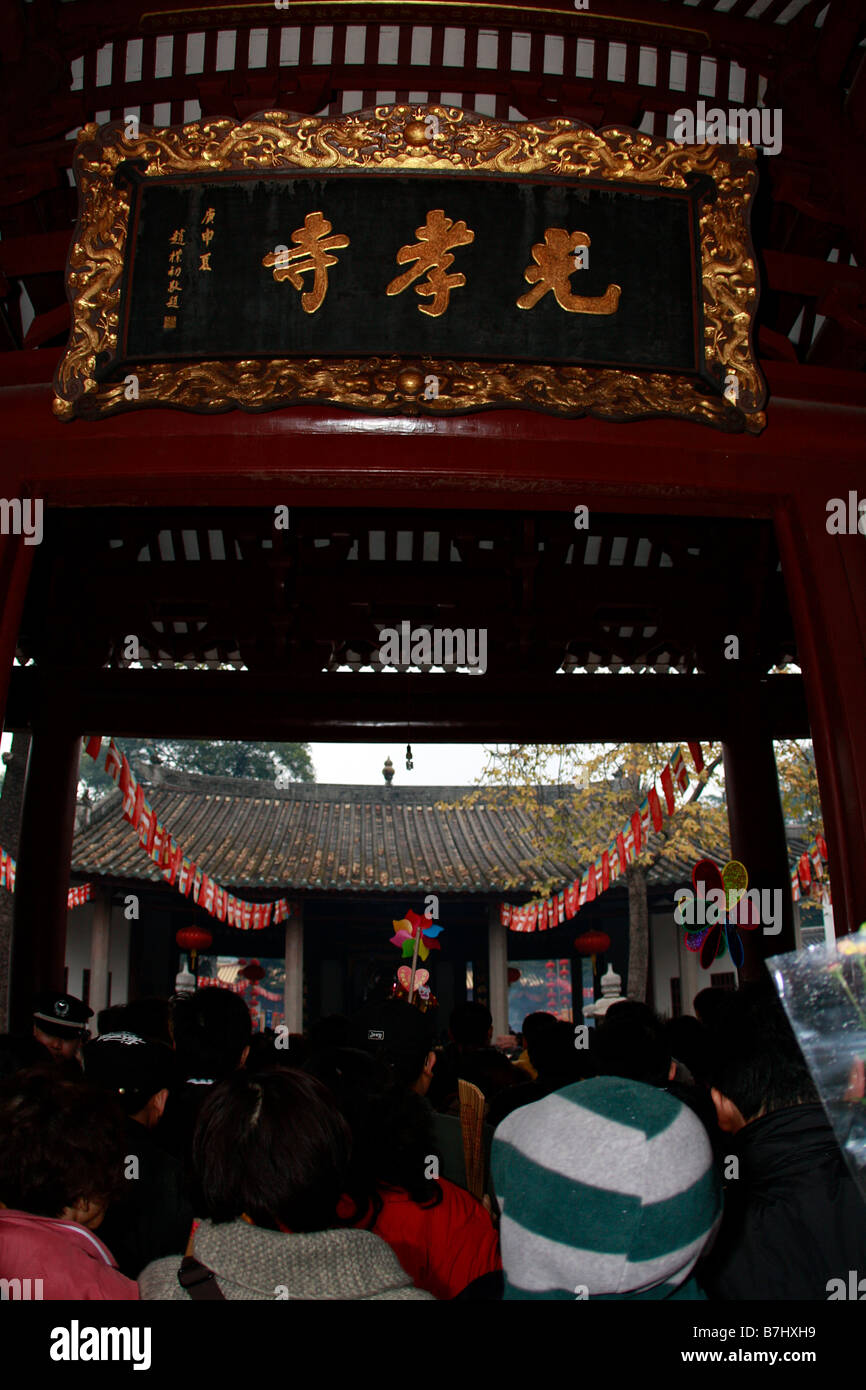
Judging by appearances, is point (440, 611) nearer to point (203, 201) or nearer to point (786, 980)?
point (203, 201)

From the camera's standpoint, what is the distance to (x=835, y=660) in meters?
3.75

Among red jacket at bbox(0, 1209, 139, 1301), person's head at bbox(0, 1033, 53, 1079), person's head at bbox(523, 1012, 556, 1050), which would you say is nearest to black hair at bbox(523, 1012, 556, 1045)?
person's head at bbox(523, 1012, 556, 1050)

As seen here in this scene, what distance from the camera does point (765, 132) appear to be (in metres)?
3.93

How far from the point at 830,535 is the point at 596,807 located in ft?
37.7

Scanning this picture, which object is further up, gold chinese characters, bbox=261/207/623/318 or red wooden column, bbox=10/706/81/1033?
gold chinese characters, bbox=261/207/623/318

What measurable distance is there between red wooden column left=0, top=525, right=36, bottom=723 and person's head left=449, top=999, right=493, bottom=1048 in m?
2.32

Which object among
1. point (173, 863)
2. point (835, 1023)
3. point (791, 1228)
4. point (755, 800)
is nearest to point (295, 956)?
point (173, 863)

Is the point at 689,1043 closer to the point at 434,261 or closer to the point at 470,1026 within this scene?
the point at 470,1026

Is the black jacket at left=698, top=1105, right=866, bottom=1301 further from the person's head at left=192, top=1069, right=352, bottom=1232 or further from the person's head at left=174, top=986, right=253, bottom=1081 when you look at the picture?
the person's head at left=174, top=986, right=253, bottom=1081

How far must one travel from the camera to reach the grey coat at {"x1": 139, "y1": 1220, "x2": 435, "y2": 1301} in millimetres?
1413

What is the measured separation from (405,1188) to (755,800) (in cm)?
527

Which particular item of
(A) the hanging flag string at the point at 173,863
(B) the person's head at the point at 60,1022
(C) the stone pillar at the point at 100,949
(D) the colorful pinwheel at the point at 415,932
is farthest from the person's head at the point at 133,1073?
(C) the stone pillar at the point at 100,949

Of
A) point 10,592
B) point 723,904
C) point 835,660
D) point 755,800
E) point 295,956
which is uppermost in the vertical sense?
point 10,592
